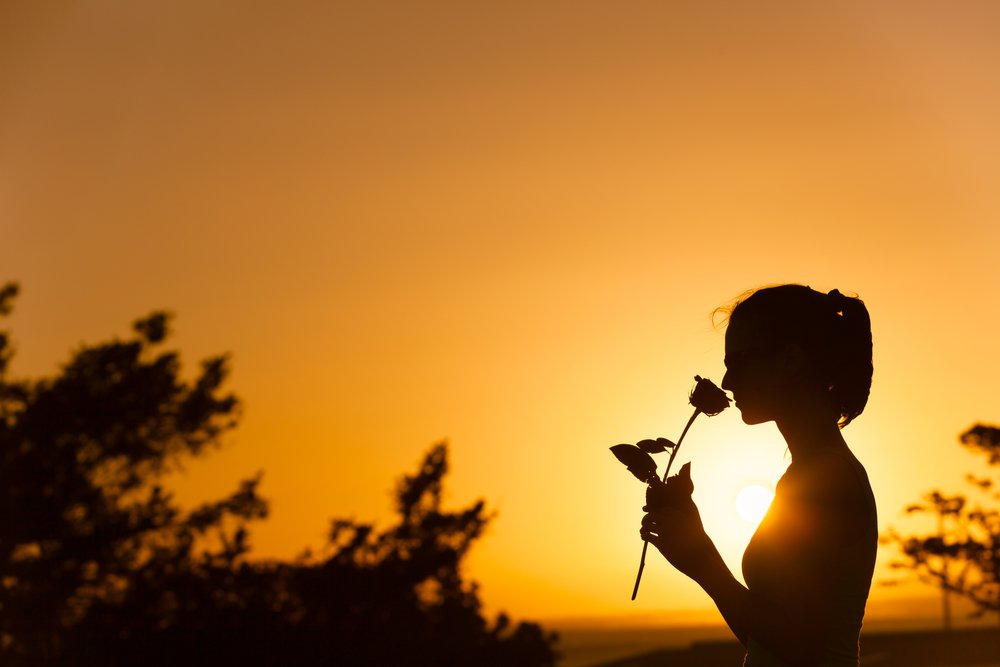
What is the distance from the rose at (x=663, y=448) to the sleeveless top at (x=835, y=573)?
0.91 ft

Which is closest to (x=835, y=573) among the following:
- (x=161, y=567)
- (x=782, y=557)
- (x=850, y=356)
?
(x=782, y=557)

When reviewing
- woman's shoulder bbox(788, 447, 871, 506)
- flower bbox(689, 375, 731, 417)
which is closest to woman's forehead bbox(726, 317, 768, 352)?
flower bbox(689, 375, 731, 417)

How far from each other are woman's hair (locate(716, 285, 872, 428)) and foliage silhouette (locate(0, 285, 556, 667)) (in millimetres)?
31835

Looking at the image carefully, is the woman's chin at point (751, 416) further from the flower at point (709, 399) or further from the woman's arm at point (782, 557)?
the woman's arm at point (782, 557)

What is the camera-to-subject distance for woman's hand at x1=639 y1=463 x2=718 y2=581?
3145mm

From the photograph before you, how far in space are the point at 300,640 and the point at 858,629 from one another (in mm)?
34307

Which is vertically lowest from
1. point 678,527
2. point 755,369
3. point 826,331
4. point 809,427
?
point 678,527

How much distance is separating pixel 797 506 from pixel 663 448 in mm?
402

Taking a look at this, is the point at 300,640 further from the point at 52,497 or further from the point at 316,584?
the point at 52,497

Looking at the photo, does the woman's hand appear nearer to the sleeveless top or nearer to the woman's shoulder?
the sleeveless top

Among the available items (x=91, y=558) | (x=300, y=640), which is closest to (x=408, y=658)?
(x=300, y=640)

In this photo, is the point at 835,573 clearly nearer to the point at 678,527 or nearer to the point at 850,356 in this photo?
the point at 678,527

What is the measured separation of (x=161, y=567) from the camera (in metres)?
33.6

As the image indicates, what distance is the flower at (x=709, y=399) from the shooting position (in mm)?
3432
